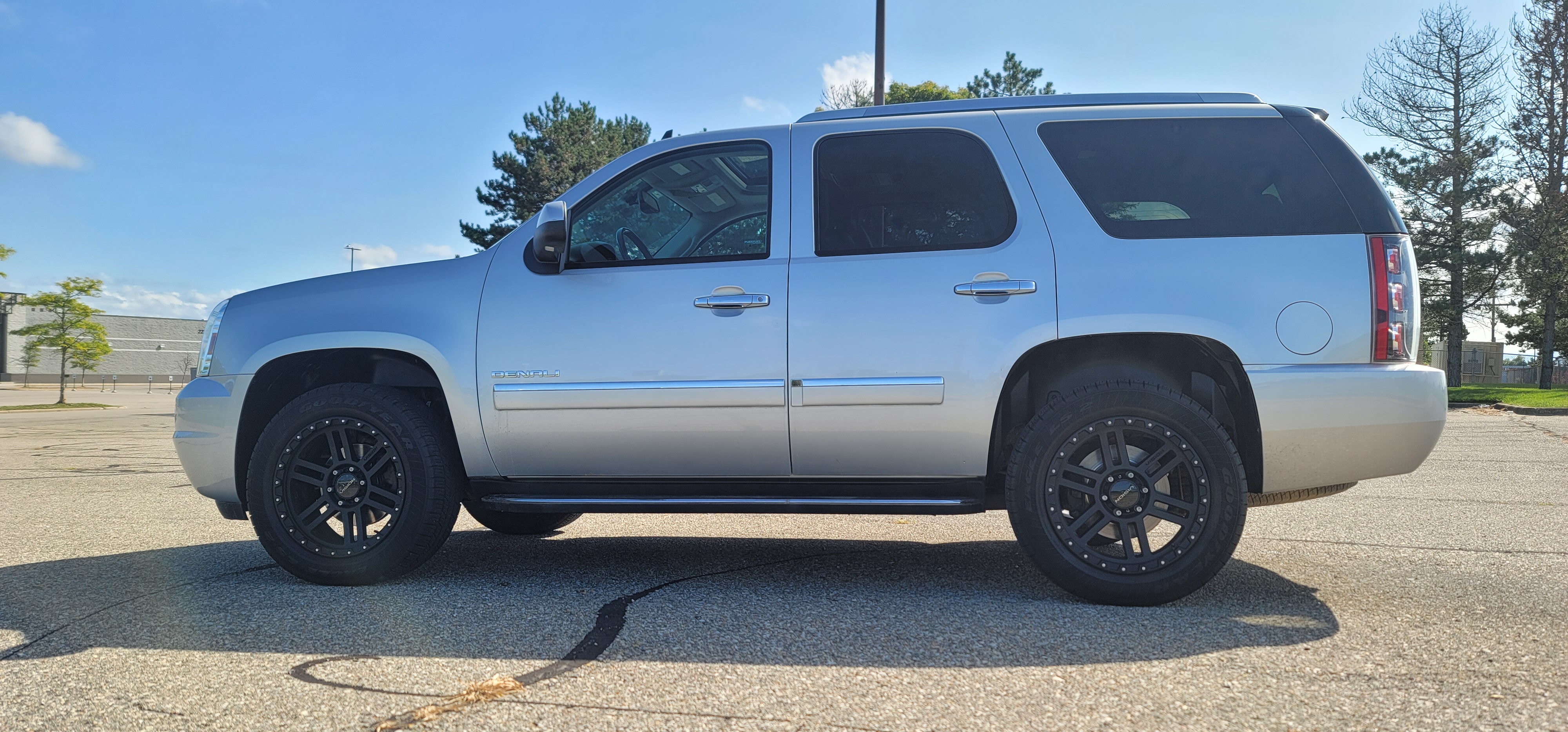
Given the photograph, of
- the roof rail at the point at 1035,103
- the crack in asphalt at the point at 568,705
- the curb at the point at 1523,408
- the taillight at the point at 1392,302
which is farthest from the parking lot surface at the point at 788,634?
the curb at the point at 1523,408

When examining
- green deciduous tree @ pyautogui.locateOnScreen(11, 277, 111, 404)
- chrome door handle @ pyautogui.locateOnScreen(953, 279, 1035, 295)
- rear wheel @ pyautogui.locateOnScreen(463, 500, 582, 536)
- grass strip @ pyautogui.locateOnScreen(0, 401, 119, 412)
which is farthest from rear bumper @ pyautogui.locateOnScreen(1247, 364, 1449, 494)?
green deciduous tree @ pyautogui.locateOnScreen(11, 277, 111, 404)

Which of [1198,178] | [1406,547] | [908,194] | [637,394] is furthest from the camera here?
[1406,547]

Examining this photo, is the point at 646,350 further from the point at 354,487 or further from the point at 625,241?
the point at 354,487

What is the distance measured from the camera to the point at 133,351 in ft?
236

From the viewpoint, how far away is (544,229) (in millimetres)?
4117

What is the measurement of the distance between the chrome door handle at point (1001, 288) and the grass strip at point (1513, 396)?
75.0 ft

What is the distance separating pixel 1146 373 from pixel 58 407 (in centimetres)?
3221

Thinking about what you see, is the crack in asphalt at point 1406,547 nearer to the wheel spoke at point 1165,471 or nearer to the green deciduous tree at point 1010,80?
the wheel spoke at point 1165,471

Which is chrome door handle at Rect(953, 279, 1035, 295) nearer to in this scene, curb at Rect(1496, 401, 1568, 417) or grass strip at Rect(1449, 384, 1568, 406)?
curb at Rect(1496, 401, 1568, 417)

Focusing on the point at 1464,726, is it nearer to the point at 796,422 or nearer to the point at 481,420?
the point at 796,422

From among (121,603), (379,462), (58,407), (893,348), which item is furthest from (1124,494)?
(58,407)

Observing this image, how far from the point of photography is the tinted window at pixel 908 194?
13.4 feet

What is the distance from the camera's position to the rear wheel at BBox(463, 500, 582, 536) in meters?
5.61

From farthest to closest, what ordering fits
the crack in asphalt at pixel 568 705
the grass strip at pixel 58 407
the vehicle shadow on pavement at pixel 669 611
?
the grass strip at pixel 58 407
the vehicle shadow on pavement at pixel 669 611
the crack in asphalt at pixel 568 705
